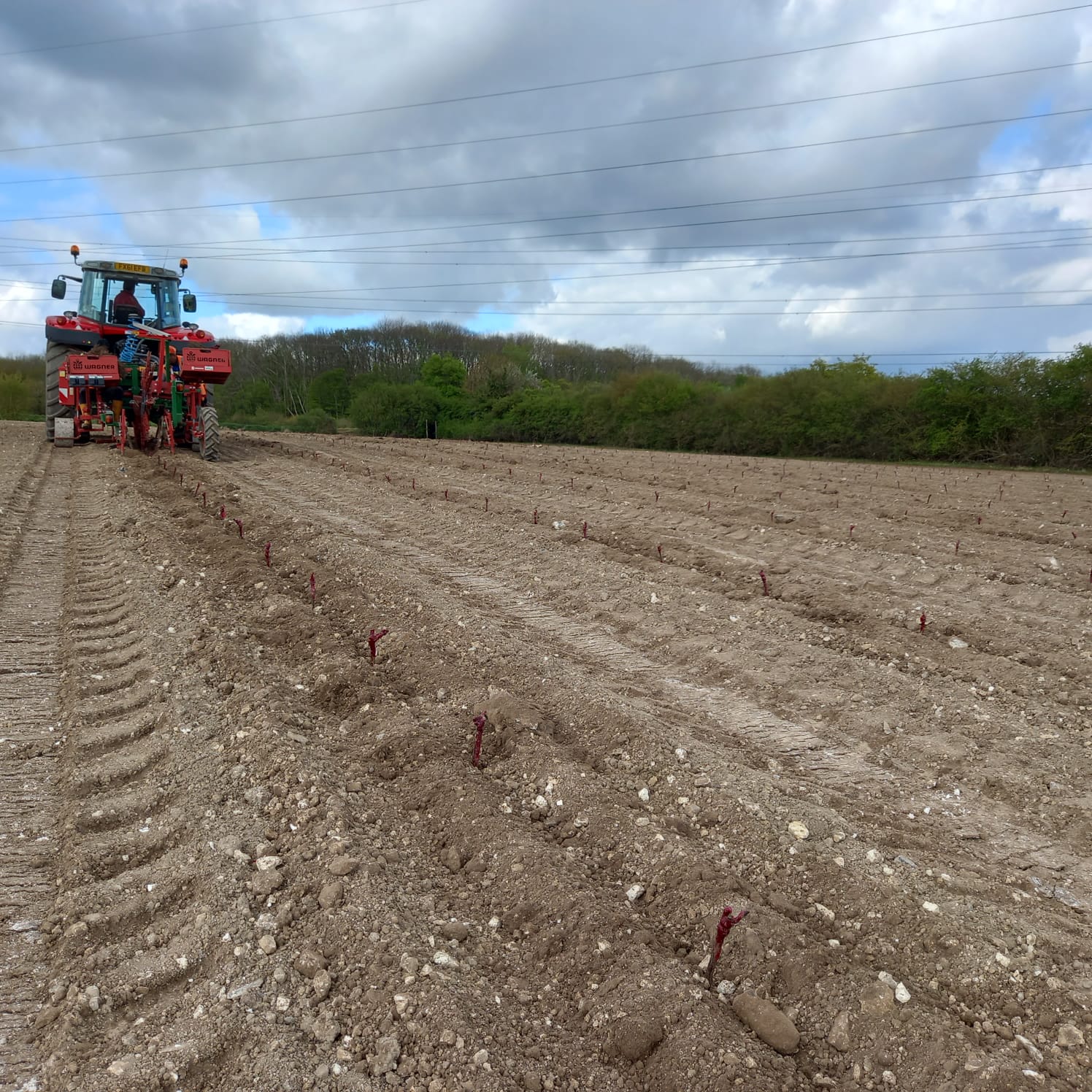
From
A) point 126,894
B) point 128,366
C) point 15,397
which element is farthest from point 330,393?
point 126,894

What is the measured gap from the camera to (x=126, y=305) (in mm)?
16344

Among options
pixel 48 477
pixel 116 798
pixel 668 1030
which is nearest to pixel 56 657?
pixel 116 798

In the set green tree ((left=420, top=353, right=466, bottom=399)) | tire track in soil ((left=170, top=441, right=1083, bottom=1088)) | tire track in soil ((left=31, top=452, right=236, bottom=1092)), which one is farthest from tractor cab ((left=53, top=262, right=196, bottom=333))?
green tree ((left=420, top=353, right=466, bottom=399))

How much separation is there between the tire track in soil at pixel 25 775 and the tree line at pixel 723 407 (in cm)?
2478

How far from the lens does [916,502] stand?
1317 centimetres

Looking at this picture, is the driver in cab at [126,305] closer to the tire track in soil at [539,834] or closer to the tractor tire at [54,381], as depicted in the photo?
the tractor tire at [54,381]

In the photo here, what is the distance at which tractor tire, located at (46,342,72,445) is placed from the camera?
52.6 feet

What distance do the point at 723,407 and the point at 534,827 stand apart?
27.6 meters

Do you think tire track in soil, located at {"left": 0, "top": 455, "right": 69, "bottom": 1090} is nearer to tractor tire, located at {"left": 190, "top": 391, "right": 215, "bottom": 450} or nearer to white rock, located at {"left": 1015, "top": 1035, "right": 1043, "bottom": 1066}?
white rock, located at {"left": 1015, "top": 1035, "right": 1043, "bottom": 1066}

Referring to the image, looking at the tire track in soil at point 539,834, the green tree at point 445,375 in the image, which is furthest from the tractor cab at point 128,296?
the green tree at point 445,375

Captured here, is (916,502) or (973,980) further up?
(916,502)

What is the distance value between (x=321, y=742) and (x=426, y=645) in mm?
1379

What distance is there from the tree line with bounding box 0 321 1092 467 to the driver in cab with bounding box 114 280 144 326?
54.2 ft

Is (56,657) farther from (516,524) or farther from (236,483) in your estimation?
(236,483)
